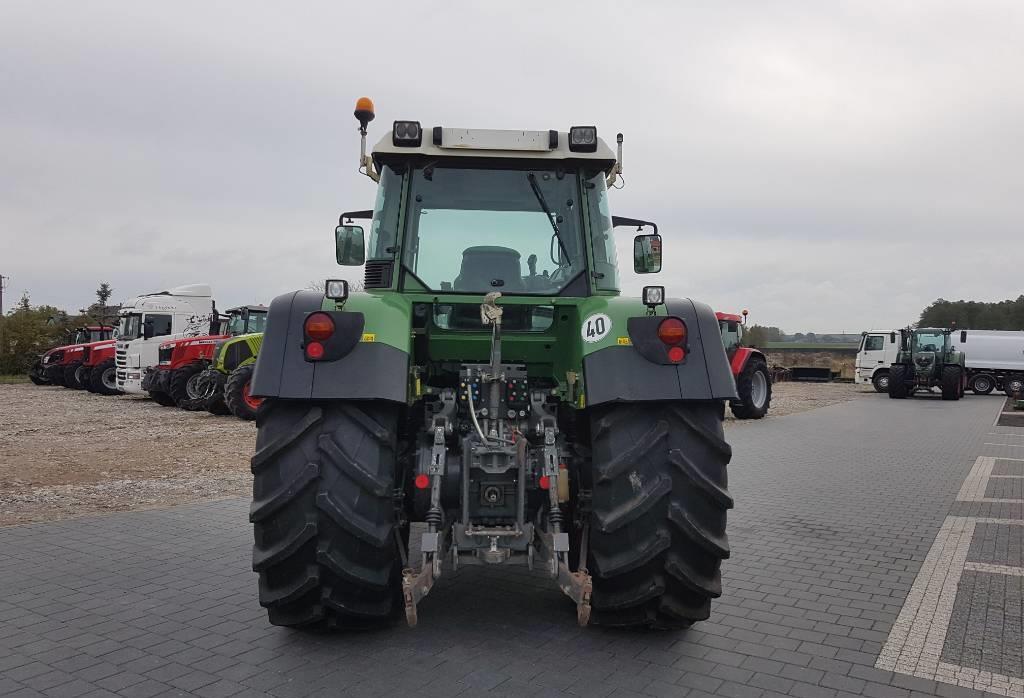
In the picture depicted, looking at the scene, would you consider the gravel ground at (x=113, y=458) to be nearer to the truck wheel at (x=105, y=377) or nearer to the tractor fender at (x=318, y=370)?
the truck wheel at (x=105, y=377)

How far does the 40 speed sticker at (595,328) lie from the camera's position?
13.5ft

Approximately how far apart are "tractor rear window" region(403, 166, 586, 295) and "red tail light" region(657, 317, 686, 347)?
946 mm

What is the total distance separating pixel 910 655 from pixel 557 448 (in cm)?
213

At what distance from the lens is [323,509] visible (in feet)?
12.0

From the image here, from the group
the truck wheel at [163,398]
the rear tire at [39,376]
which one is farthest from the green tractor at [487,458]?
the rear tire at [39,376]

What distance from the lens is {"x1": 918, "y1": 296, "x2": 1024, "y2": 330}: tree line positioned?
51.0m

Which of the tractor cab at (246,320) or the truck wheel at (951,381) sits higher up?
the tractor cab at (246,320)

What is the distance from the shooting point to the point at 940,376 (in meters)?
27.6

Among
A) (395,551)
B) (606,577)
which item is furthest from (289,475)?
(606,577)

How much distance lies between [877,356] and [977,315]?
2764 centimetres

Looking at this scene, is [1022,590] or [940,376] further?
[940,376]

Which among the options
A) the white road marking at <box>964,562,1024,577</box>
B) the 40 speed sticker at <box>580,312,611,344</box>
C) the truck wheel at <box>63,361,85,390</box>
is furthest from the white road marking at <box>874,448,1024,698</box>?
the truck wheel at <box>63,361,85,390</box>

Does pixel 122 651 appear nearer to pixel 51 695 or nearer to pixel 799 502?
pixel 51 695

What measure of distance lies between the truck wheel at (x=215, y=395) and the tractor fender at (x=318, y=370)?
47.1 feet
